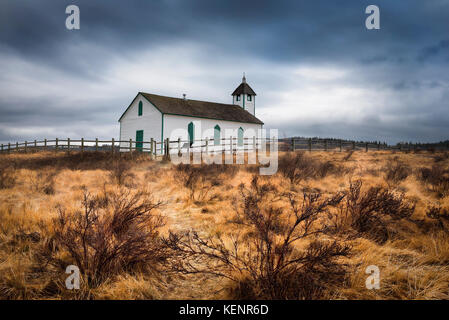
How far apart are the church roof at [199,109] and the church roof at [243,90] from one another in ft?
8.68

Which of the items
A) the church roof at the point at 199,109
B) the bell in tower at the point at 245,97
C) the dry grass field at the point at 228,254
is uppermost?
the bell in tower at the point at 245,97

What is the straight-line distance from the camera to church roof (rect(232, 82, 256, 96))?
34331 millimetres

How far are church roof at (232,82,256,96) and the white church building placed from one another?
4601 millimetres

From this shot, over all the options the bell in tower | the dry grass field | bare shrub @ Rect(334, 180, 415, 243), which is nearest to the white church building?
the bell in tower

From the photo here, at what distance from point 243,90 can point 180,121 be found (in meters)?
13.3

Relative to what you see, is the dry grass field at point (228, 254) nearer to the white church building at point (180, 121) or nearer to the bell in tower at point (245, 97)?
the white church building at point (180, 121)

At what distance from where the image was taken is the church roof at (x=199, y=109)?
24495mm

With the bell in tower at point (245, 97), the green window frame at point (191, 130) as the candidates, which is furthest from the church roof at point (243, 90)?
the green window frame at point (191, 130)

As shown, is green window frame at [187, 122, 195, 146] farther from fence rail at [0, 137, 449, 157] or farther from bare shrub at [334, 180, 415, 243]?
bare shrub at [334, 180, 415, 243]

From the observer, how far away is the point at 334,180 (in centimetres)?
924

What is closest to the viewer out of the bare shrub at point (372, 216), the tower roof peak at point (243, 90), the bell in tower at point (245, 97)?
the bare shrub at point (372, 216)

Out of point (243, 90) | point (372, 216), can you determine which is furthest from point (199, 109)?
point (372, 216)
